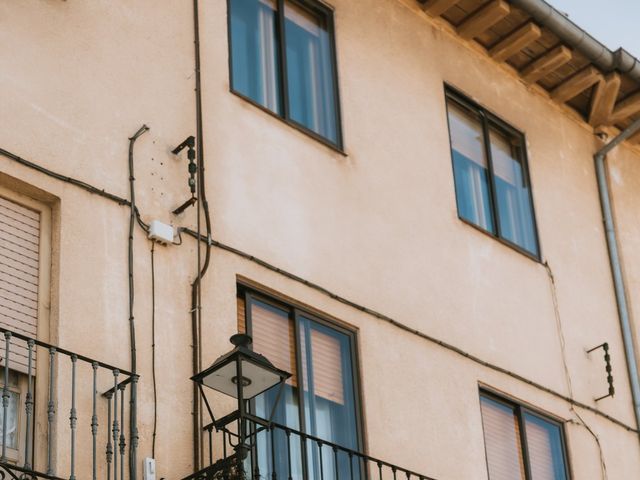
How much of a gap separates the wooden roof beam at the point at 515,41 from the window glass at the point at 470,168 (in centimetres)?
83

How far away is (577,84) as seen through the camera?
16.5 meters

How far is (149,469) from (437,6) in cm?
700

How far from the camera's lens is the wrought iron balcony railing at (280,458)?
9898mm

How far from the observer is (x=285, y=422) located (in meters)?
11.6

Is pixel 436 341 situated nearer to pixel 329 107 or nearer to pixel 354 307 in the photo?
pixel 354 307

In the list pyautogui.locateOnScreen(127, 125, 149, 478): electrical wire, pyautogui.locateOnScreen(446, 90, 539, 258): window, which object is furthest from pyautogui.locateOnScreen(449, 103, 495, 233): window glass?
pyautogui.locateOnScreen(127, 125, 149, 478): electrical wire

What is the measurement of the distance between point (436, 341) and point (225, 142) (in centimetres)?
268

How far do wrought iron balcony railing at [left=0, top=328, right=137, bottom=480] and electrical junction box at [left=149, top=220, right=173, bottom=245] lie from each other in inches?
49.0

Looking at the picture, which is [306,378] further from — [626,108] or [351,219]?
[626,108]

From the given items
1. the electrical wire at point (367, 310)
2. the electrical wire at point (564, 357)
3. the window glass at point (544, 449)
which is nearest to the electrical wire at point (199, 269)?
the electrical wire at point (367, 310)

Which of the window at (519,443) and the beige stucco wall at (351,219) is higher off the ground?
the beige stucco wall at (351,219)

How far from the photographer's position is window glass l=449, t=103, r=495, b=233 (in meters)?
14.8

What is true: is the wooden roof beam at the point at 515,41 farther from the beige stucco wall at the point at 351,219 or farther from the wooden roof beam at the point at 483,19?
the wooden roof beam at the point at 483,19

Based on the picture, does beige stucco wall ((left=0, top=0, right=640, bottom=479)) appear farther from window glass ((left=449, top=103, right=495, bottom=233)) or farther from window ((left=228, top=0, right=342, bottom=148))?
window glass ((left=449, top=103, right=495, bottom=233))
